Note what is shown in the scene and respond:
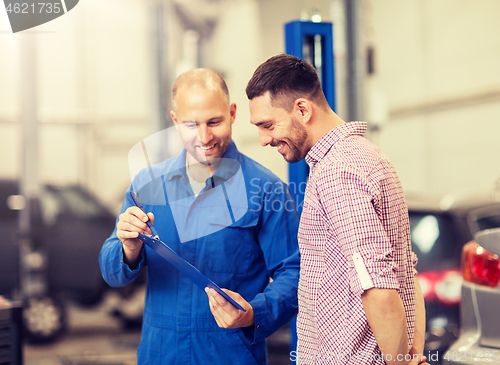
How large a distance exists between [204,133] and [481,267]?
1.37 meters

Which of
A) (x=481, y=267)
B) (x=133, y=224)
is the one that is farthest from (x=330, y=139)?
(x=481, y=267)

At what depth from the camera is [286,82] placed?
1434 millimetres

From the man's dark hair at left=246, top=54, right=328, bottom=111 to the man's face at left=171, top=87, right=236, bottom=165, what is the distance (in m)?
0.17

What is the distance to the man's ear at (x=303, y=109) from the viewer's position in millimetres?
1432

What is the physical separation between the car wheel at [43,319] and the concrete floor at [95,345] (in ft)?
0.28

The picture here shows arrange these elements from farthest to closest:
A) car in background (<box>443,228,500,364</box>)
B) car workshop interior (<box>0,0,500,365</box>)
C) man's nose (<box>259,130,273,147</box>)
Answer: car in background (<box>443,228,500,364</box>) → car workshop interior (<box>0,0,500,365</box>) → man's nose (<box>259,130,273,147</box>)

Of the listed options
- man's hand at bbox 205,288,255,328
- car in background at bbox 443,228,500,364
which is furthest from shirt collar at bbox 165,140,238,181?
car in background at bbox 443,228,500,364

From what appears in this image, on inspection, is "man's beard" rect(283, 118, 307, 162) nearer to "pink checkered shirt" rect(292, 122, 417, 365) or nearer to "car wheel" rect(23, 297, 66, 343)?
"pink checkered shirt" rect(292, 122, 417, 365)

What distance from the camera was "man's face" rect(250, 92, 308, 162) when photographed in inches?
56.7

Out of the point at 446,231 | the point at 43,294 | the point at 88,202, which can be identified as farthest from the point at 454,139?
the point at 43,294

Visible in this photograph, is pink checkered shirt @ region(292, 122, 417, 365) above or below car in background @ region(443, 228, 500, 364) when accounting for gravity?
above

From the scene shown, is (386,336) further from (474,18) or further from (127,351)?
(474,18)

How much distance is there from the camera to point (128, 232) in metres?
1.45

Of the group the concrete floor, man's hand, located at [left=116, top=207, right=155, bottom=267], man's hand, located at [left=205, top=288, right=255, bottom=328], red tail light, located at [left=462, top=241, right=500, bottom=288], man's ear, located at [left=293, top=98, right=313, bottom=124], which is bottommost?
the concrete floor
